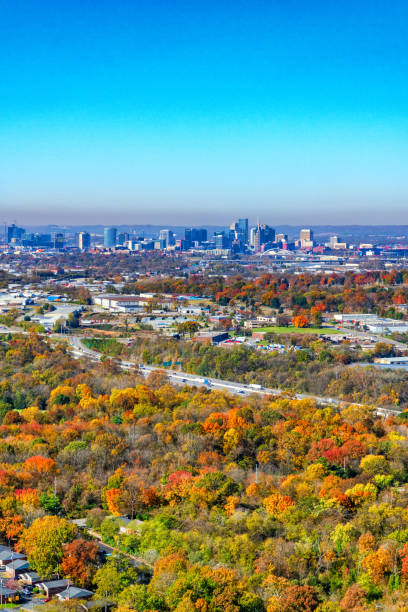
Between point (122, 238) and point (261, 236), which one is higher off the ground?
point (261, 236)

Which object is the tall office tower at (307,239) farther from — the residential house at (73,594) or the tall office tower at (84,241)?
the residential house at (73,594)

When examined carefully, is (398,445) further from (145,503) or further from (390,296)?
(390,296)

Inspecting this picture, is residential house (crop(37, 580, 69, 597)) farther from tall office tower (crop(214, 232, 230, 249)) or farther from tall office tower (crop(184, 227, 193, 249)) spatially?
tall office tower (crop(184, 227, 193, 249))

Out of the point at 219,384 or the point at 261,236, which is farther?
the point at 261,236

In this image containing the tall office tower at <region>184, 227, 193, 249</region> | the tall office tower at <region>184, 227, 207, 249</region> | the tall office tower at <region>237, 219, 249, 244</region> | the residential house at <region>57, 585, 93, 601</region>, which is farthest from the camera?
the tall office tower at <region>237, 219, 249, 244</region>

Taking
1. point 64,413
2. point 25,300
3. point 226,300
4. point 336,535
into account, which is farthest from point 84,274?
point 336,535

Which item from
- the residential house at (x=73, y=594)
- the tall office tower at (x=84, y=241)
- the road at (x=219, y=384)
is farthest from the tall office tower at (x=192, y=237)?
the residential house at (x=73, y=594)

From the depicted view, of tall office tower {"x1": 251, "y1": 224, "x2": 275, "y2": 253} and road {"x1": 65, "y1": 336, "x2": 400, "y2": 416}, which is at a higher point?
tall office tower {"x1": 251, "y1": 224, "x2": 275, "y2": 253}

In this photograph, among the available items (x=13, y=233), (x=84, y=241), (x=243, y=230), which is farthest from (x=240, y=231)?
(x=13, y=233)

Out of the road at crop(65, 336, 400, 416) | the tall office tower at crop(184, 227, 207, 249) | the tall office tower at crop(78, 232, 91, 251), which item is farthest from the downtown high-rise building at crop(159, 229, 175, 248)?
the road at crop(65, 336, 400, 416)

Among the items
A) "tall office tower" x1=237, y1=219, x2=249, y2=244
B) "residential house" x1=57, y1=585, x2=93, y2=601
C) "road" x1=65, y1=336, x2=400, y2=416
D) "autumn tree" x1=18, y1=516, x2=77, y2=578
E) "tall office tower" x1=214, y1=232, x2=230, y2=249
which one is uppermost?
"tall office tower" x1=237, y1=219, x2=249, y2=244

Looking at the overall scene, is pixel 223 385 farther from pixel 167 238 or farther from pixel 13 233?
pixel 13 233
